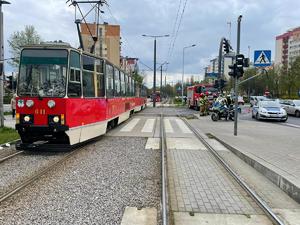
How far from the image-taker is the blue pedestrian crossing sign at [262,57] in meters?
14.9

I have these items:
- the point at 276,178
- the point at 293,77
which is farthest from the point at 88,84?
the point at 293,77

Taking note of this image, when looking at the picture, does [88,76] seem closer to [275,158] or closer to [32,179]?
[32,179]

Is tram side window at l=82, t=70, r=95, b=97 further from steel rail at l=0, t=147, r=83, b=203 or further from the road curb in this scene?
the road curb

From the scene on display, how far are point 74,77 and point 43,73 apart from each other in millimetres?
860

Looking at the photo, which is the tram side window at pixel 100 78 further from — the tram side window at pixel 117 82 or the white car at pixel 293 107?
the white car at pixel 293 107

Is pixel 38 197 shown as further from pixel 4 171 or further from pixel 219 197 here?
pixel 219 197

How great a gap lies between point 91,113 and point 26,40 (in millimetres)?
41621

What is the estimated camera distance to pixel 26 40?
4916cm

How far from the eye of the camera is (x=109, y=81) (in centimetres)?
1445

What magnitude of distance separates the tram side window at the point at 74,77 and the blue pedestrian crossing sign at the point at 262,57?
7768 millimetres

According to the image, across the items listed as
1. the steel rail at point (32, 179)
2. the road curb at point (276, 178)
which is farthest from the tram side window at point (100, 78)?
the road curb at point (276, 178)

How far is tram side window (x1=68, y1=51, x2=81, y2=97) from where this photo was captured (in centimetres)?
1023

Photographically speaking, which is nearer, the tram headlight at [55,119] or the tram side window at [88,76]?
the tram headlight at [55,119]

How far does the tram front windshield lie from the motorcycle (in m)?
15.4
